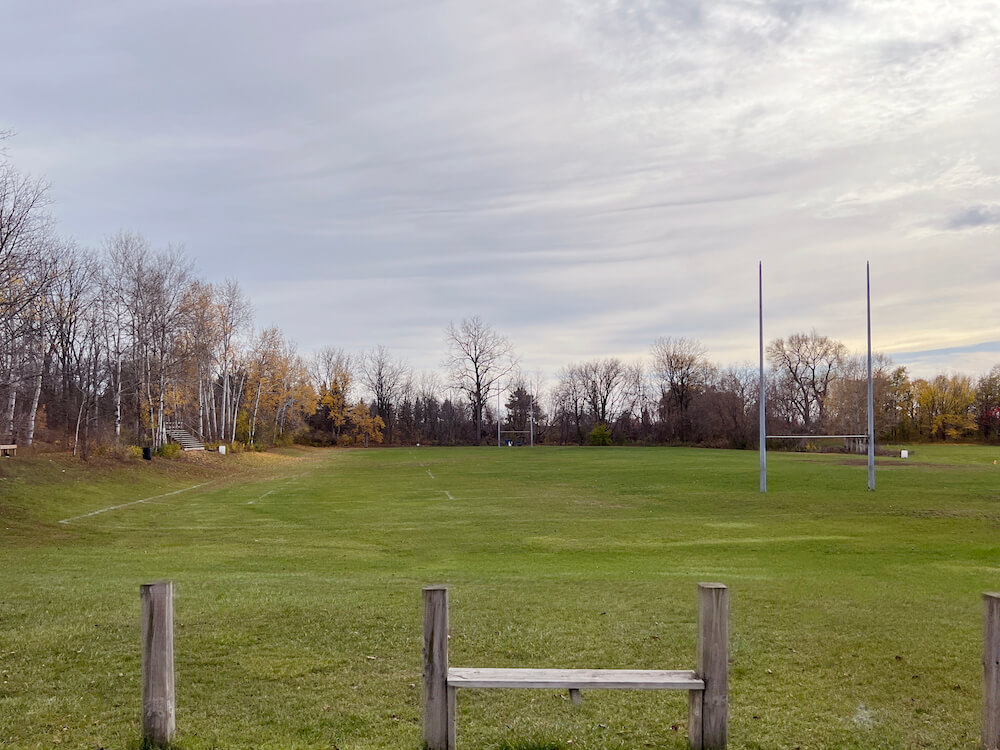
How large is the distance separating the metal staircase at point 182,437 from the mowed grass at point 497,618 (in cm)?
2930

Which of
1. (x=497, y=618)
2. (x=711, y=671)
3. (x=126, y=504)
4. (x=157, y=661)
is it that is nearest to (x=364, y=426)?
(x=126, y=504)

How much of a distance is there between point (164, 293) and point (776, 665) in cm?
4526

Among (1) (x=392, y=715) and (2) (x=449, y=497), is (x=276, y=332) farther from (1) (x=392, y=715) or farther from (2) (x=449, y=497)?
(1) (x=392, y=715)

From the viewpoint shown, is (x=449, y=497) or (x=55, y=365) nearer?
(x=449, y=497)

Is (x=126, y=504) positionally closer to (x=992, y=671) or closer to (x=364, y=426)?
(x=992, y=671)

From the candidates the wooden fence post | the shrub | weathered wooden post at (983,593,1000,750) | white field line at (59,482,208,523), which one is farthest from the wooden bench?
the shrub

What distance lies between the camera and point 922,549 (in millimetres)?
16922

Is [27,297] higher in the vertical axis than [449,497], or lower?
higher

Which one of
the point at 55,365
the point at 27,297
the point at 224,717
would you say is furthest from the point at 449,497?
the point at 55,365

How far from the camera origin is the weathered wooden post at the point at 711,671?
4.66m

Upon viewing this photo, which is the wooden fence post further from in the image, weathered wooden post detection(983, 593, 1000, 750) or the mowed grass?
weathered wooden post detection(983, 593, 1000, 750)

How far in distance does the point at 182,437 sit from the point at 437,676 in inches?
2226

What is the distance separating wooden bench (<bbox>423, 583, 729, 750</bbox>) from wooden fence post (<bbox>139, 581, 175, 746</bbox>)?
159 cm

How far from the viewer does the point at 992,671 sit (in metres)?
4.65
